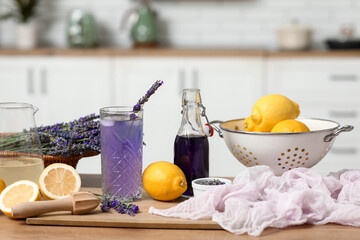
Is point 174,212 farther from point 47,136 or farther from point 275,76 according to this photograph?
point 275,76

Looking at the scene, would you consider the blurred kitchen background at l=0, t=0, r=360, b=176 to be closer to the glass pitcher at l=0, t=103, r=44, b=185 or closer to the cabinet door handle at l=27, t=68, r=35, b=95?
the cabinet door handle at l=27, t=68, r=35, b=95

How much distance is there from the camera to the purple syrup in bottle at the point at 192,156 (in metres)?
1.20

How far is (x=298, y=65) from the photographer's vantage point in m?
3.49

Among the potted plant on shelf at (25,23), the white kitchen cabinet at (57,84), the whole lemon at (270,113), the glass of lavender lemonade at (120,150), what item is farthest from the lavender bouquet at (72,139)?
the potted plant on shelf at (25,23)

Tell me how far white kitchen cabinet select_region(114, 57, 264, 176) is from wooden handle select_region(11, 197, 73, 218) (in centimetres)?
242

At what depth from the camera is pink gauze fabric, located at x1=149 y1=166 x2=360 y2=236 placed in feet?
3.27

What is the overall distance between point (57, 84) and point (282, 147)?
268cm

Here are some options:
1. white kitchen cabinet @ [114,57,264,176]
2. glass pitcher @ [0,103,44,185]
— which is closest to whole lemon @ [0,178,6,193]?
glass pitcher @ [0,103,44,185]

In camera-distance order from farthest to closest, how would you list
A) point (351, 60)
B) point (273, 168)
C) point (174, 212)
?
point (351, 60)
point (273, 168)
point (174, 212)

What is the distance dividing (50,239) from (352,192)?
61cm

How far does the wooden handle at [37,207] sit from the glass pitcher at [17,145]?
A: 0.11 meters

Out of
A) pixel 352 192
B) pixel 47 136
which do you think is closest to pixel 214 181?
pixel 352 192

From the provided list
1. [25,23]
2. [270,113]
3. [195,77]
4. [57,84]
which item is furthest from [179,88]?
[270,113]

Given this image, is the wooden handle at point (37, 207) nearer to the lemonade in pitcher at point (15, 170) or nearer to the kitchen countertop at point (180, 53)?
the lemonade in pitcher at point (15, 170)
